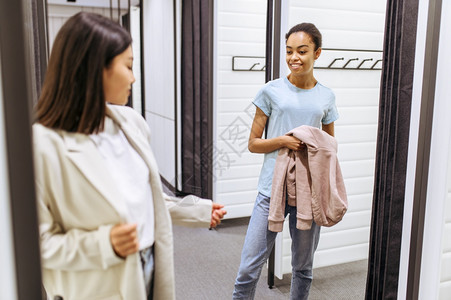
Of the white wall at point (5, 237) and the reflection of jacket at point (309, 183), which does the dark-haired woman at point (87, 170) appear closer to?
the white wall at point (5, 237)

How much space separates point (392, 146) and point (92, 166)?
3.76 feet

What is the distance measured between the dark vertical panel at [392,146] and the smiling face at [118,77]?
1.06 meters

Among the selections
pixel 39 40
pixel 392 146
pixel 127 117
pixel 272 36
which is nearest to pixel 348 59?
pixel 272 36

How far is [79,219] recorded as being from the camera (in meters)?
0.59

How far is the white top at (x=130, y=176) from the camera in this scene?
23.9 inches

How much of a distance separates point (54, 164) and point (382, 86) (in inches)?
46.8

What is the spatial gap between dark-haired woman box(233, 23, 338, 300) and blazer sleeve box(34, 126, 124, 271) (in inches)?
32.1

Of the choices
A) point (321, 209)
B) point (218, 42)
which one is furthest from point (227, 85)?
point (321, 209)

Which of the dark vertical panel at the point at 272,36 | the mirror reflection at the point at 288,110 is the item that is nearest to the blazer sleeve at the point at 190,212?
the mirror reflection at the point at 288,110

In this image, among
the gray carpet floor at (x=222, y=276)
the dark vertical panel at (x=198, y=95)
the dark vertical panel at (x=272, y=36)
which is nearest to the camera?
the dark vertical panel at (x=272, y=36)

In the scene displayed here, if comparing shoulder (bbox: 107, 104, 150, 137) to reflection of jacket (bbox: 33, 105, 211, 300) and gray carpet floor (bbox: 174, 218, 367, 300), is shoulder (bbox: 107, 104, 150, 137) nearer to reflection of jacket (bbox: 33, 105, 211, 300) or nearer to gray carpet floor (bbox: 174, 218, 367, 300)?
reflection of jacket (bbox: 33, 105, 211, 300)

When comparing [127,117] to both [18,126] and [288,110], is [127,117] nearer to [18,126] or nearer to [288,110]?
[18,126]

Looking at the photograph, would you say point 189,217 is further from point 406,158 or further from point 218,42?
point 218,42

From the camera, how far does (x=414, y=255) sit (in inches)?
56.6
